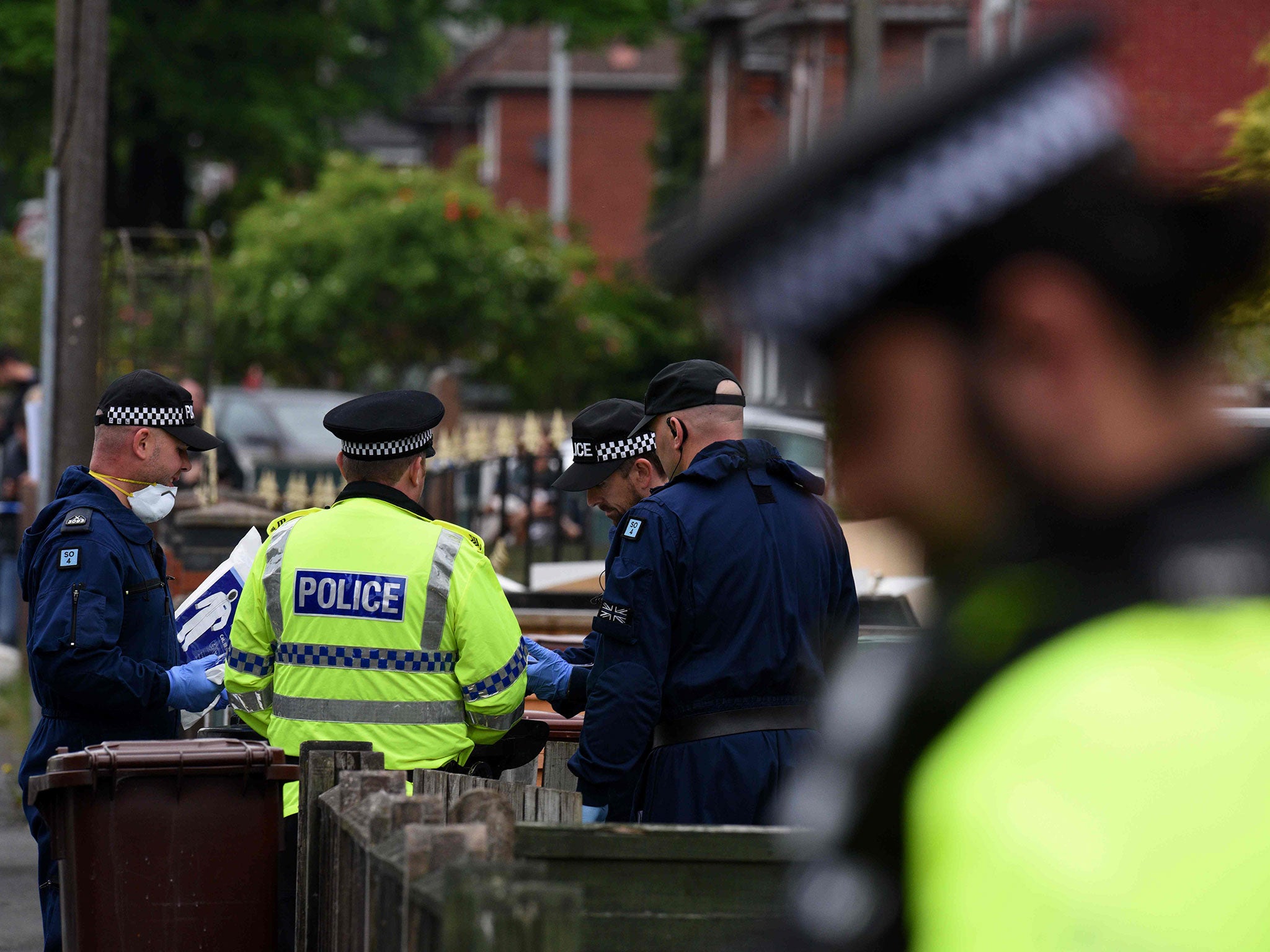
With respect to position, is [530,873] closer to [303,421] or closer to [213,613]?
[213,613]

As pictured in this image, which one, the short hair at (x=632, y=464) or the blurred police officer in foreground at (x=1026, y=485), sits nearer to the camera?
the blurred police officer in foreground at (x=1026, y=485)

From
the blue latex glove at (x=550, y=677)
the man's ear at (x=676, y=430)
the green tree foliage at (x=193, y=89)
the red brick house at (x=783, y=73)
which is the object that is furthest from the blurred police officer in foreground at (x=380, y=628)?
the green tree foliage at (x=193, y=89)

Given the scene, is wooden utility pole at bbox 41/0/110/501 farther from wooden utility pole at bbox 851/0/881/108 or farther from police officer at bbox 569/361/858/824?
police officer at bbox 569/361/858/824

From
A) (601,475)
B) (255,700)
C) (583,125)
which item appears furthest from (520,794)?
(583,125)

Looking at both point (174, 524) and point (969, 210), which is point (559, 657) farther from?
point (174, 524)

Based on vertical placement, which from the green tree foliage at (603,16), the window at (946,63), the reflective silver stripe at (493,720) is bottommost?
the reflective silver stripe at (493,720)

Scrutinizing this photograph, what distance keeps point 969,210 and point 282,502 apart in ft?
32.6

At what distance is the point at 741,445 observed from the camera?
4707mm

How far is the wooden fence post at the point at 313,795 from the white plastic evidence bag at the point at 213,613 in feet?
4.54

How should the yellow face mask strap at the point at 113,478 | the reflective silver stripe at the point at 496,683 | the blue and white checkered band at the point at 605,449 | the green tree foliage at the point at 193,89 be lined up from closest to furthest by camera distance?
1. the reflective silver stripe at the point at 496,683
2. the blue and white checkered band at the point at 605,449
3. the yellow face mask strap at the point at 113,478
4. the green tree foliage at the point at 193,89

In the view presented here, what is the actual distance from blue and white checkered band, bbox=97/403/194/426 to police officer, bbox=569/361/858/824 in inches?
68.4

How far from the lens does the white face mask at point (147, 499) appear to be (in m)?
5.53

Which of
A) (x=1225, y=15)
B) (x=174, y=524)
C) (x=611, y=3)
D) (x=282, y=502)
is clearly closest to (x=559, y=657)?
(x=174, y=524)

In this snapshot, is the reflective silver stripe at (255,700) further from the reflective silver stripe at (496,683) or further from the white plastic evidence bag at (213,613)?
the white plastic evidence bag at (213,613)
